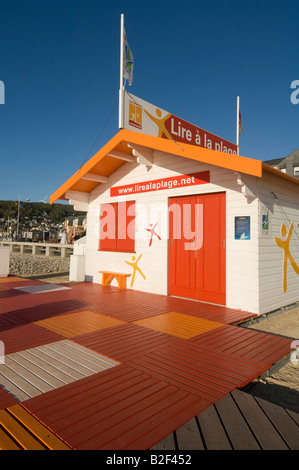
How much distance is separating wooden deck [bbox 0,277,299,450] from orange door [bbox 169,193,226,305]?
0.96 m

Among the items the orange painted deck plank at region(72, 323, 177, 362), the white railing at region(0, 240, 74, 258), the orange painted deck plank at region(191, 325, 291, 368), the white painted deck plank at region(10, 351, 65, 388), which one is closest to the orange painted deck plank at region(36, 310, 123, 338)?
the orange painted deck plank at region(72, 323, 177, 362)

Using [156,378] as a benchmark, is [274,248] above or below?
above

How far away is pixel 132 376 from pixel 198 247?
13.8 feet

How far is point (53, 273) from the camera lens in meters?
14.1

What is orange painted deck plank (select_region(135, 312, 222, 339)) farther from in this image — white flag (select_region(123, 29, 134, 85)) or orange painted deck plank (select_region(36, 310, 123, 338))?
white flag (select_region(123, 29, 134, 85))

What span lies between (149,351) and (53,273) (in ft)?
37.1

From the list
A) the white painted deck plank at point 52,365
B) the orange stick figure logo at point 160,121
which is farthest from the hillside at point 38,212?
the white painted deck plank at point 52,365

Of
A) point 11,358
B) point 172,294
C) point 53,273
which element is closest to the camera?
point 11,358

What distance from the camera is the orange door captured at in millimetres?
6418

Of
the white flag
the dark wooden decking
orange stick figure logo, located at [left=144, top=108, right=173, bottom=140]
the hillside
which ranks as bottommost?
the dark wooden decking

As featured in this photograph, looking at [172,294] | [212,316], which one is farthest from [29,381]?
[172,294]

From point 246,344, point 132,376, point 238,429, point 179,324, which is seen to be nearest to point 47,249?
point 179,324

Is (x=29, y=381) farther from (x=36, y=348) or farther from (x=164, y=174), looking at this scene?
(x=164, y=174)

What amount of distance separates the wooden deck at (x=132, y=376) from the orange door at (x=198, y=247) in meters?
0.96
